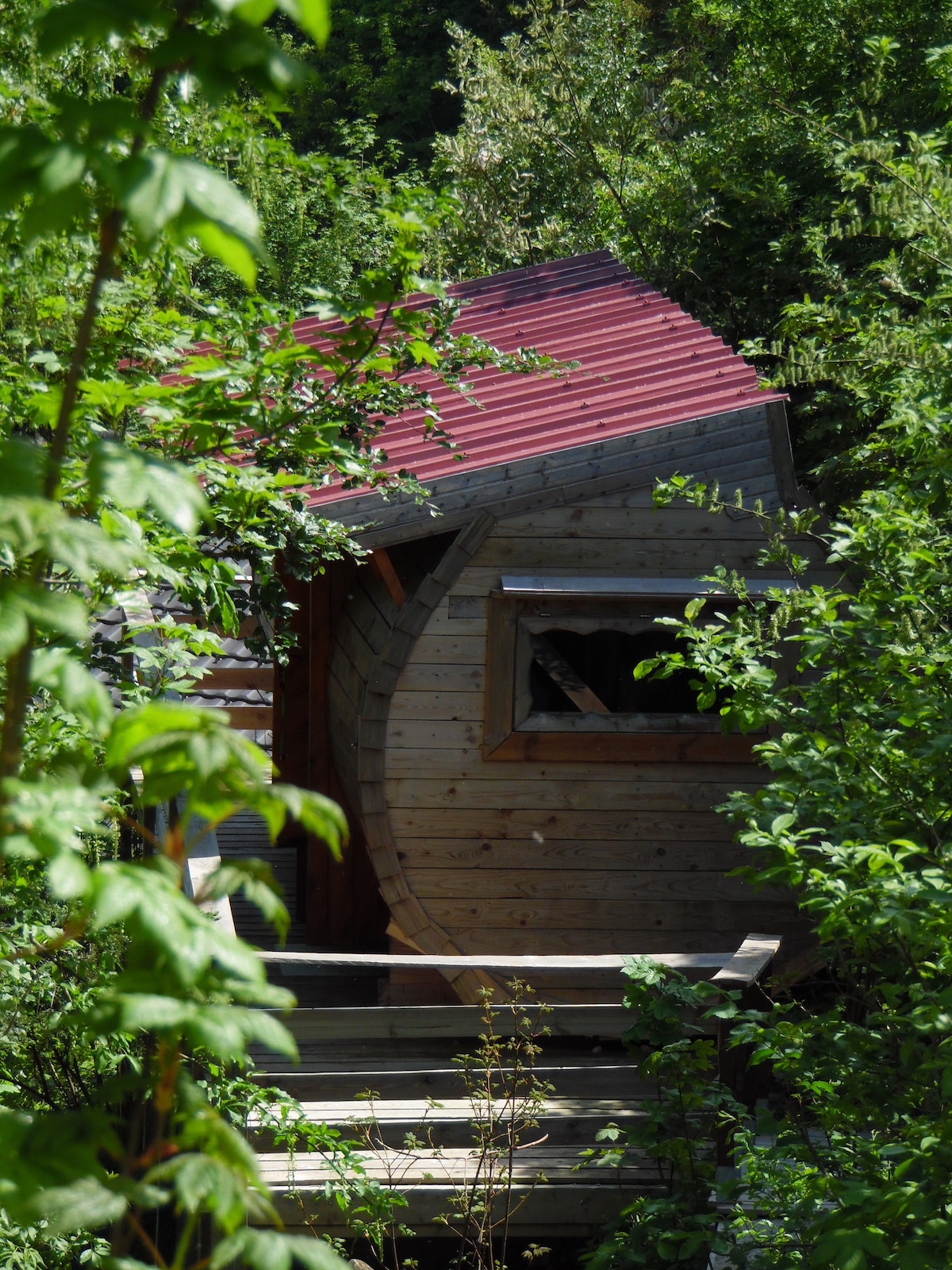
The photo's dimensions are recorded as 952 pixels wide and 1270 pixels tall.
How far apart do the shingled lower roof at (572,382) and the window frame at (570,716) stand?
729 mm

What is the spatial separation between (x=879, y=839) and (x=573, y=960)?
2.18 m

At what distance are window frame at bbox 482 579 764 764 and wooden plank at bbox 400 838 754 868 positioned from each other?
1.51 feet

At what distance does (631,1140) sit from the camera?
458 centimetres

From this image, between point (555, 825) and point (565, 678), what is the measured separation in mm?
773

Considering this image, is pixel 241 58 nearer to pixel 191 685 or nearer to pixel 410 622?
pixel 191 685

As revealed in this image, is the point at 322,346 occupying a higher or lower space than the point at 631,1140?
higher

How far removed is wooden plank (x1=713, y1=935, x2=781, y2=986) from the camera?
4.86 metres

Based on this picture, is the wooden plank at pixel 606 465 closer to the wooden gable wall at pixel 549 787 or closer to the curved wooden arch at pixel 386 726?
the wooden gable wall at pixel 549 787

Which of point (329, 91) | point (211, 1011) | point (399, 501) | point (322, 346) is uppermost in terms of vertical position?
point (329, 91)

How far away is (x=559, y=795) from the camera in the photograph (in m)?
6.62

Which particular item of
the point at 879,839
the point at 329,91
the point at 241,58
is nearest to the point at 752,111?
the point at 879,839

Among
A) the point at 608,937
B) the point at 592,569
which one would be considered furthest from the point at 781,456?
the point at 608,937

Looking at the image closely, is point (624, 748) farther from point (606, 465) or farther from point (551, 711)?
point (606, 465)

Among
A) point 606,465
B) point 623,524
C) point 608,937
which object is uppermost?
point 606,465
